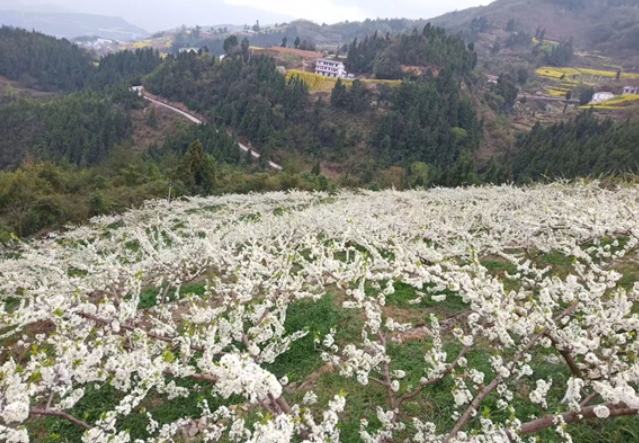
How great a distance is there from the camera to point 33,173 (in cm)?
2533

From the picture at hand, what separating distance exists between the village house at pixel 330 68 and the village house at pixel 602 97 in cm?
5914

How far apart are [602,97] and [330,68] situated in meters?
64.2

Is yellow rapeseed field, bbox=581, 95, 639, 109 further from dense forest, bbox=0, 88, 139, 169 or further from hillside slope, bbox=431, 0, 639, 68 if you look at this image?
dense forest, bbox=0, 88, 139, 169

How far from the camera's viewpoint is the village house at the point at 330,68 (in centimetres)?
8325

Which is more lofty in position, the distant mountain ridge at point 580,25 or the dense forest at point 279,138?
the distant mountain ridge at point 580,25

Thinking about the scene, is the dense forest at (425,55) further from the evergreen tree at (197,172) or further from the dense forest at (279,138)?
the evergreen tree at (197,172)

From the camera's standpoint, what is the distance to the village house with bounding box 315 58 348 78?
83.2m

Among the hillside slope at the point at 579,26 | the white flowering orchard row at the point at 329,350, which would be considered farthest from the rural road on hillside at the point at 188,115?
the hillside slope at the point at 579,26

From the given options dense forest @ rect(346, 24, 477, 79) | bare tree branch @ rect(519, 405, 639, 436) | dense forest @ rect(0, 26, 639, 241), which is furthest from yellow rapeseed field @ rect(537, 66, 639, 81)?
bare tree branch @ rect(519, 405, 639, 436)

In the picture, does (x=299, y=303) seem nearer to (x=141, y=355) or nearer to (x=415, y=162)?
(x=141, y=355)

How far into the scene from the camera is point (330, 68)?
83.9 metres

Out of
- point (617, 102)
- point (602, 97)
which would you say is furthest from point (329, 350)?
point (602, 97)

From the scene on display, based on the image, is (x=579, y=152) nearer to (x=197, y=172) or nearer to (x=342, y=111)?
(x=342, y=111)

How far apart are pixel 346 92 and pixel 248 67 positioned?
2013 cm
